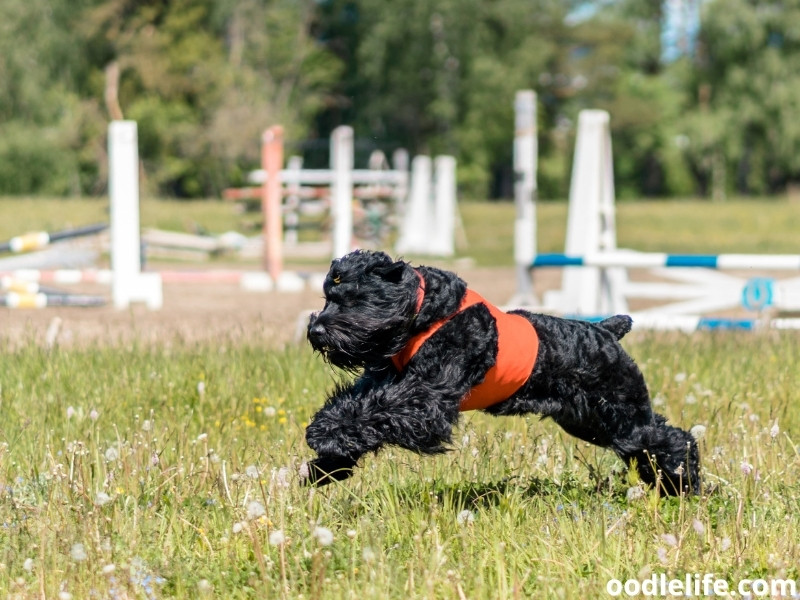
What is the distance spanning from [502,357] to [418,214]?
17249 millimetres

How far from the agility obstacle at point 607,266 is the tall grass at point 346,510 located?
285 centimetres

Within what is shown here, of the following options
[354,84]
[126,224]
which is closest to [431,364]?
[126,224]

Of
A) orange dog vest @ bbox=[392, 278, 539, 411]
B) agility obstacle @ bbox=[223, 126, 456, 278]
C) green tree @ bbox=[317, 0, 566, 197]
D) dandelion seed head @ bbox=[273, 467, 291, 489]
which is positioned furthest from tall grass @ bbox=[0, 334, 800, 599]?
green tree @ bbox=[317, 0, 566, 197]

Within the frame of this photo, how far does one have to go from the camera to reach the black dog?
337cm

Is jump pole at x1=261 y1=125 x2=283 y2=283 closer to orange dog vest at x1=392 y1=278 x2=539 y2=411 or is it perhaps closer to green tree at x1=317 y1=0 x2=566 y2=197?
orange dog vest at x1=392 y1=278 x2=539 y2=411

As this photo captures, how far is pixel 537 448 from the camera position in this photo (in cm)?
414

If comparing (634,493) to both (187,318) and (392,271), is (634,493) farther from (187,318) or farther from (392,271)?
(187,318)

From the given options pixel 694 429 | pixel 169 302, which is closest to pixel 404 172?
pixel 169 302

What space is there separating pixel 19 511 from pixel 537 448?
1.73 metres

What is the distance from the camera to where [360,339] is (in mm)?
3371

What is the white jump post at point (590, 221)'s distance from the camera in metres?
8.87

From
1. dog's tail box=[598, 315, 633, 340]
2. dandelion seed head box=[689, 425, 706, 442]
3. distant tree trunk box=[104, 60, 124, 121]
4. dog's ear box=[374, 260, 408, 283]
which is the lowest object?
dandelion seed head box=[689, 425, 706, 442]

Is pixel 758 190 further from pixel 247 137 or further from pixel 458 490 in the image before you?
A: pixel 458 490

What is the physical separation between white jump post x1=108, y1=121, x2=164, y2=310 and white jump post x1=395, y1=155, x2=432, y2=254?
1075cm
